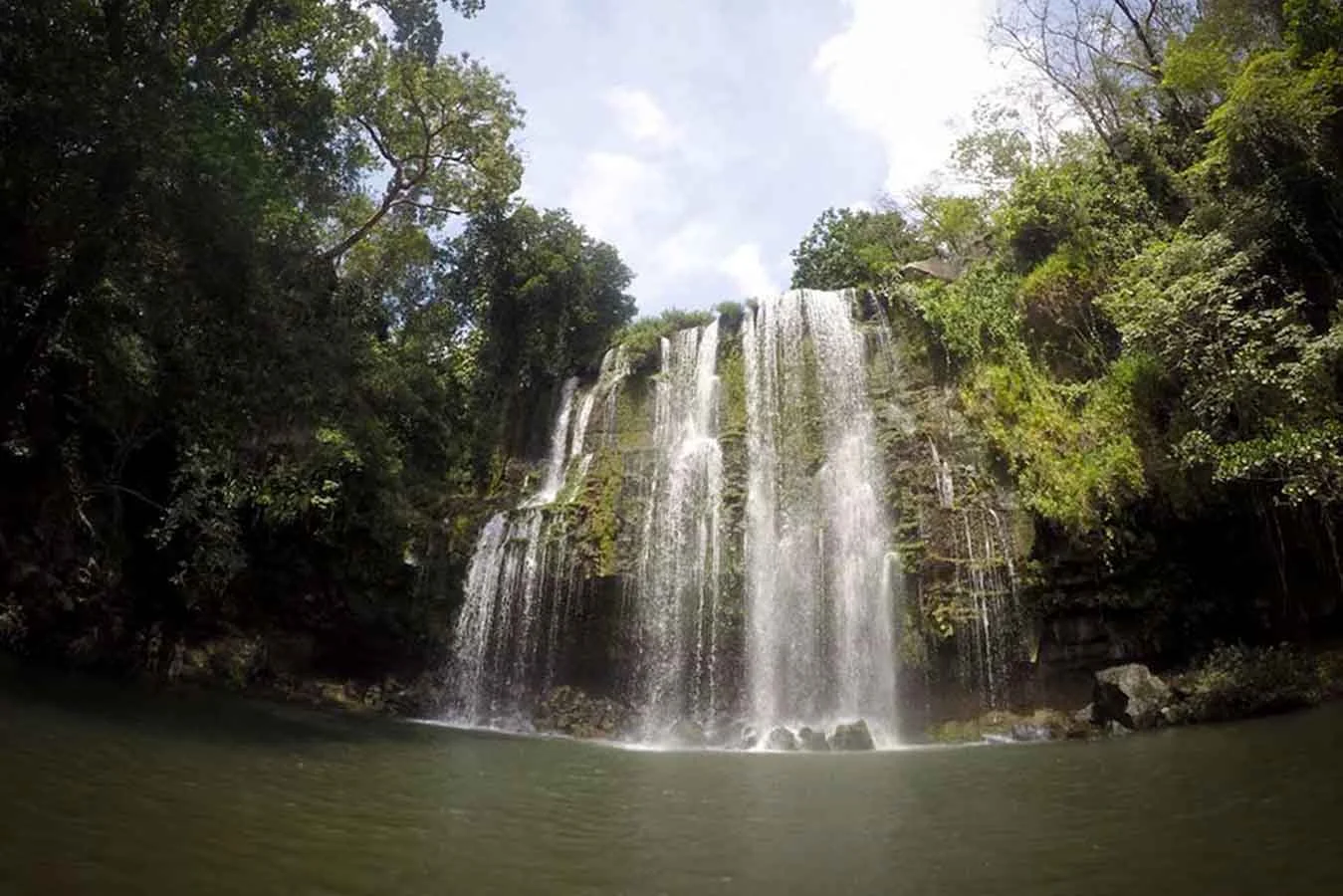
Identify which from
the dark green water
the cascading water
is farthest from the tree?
the dark green water

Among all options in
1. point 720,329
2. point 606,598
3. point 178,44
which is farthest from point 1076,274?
point 178,44

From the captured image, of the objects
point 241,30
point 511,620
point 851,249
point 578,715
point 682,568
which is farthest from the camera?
point 851,249

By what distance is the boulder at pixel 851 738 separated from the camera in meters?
12.5

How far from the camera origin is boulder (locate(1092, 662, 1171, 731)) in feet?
36.6

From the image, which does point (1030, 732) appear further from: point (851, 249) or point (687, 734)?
point (851, 249)

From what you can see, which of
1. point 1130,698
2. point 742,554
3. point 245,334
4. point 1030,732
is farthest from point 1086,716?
point 245,334

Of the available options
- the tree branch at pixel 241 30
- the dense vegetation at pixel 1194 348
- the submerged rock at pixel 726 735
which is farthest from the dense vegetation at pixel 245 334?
the dense vegetation at pixel 1194 348

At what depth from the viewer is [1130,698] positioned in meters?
11.4

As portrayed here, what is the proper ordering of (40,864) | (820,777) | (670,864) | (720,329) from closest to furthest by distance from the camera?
1. (40,864)
2. (670,864)
3. (820,777)
4. (720,329)

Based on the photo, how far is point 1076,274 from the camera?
16594mm

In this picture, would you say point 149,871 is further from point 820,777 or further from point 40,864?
point 820,777

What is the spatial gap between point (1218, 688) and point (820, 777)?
251 inches

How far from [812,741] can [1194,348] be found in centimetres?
857

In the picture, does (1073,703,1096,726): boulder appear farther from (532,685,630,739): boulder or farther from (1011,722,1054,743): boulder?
(532,685,630,739): boulder
